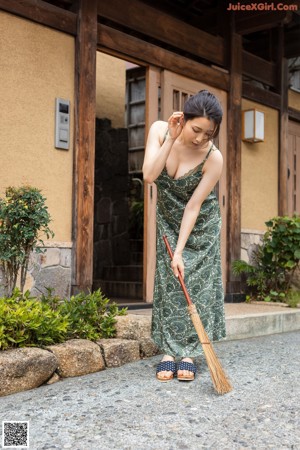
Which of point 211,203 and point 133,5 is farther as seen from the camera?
point 133,5

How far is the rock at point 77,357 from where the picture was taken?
3137mm

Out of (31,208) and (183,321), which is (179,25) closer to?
(31,208)

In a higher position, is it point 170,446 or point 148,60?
point 148,60

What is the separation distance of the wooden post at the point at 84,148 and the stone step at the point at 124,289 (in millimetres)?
1947

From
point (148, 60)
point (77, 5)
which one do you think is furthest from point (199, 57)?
point (77, 5)

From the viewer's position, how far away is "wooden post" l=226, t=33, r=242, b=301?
20.8 feet

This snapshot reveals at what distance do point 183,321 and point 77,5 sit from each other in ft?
9.79

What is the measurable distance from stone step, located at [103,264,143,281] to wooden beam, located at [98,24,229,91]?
2.50m

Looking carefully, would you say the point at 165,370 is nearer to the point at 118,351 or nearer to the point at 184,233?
the point at 118,351

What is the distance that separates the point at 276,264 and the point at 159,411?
12.7 feet

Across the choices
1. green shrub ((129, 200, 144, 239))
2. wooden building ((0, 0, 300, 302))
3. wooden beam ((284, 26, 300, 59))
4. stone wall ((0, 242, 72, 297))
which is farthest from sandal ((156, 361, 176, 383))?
wooden beam ((284, 26, 300, 59))

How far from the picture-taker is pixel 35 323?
310cm

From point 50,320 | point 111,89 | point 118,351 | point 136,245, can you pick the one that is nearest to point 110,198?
point 136,245

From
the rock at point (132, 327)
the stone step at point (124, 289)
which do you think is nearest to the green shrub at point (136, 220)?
the stone step at point (124, 289)
